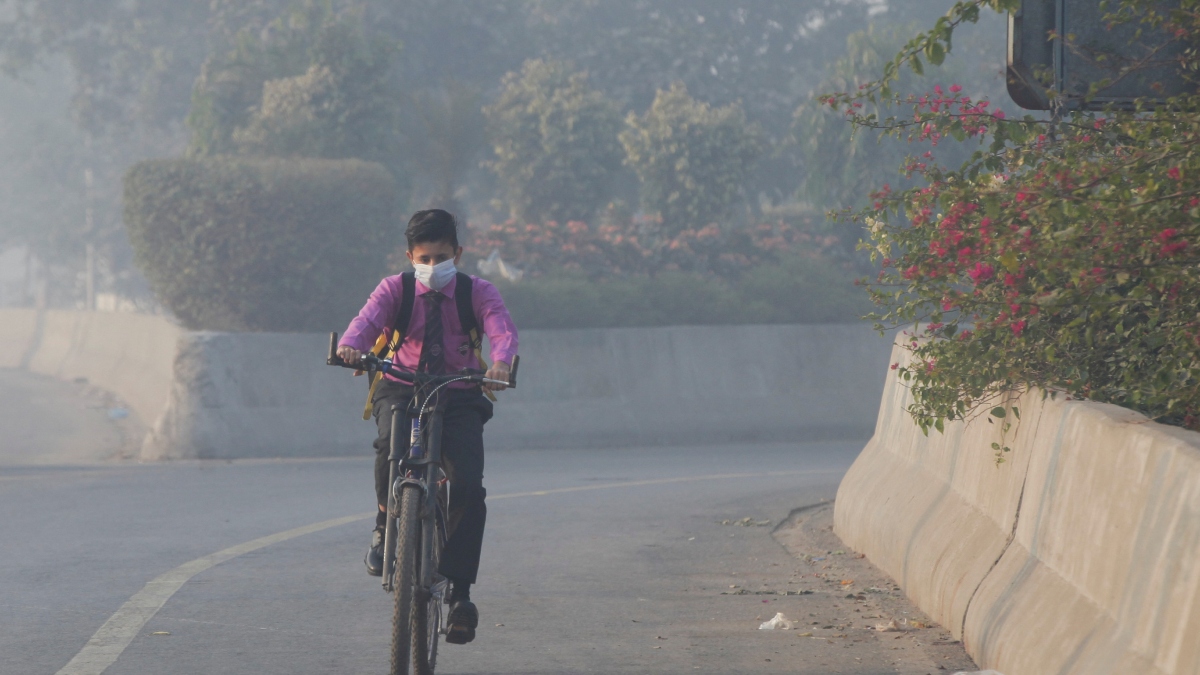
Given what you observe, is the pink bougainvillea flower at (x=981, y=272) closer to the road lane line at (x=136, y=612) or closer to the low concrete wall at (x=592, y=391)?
the road lane line at (x=136, y=612)

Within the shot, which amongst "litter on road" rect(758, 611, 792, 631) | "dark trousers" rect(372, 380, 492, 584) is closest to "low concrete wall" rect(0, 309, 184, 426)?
"litter on road" rect(758, 611, 792, 631)

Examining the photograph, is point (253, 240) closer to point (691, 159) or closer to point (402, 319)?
point (691, 159)

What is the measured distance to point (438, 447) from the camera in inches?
225

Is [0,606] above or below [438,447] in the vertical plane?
below

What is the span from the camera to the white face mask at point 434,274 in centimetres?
605

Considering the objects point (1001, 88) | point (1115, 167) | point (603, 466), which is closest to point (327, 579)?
point (1115, 167)

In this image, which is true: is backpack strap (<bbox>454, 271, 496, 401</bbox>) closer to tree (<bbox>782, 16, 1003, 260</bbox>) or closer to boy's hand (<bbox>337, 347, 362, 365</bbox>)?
boy's hand (<bbox>337, 347, 362, 365</bbox>)

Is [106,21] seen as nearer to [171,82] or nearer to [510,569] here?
[171,82]

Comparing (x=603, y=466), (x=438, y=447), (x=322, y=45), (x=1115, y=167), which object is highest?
(x=322, y=45)

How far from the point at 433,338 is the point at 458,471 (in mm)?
600

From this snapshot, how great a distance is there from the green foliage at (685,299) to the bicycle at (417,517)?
14582mm

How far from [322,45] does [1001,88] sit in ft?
65.7

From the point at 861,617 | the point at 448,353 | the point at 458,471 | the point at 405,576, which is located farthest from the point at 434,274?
the point at 861,617

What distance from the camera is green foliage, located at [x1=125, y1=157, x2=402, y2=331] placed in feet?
66.1
